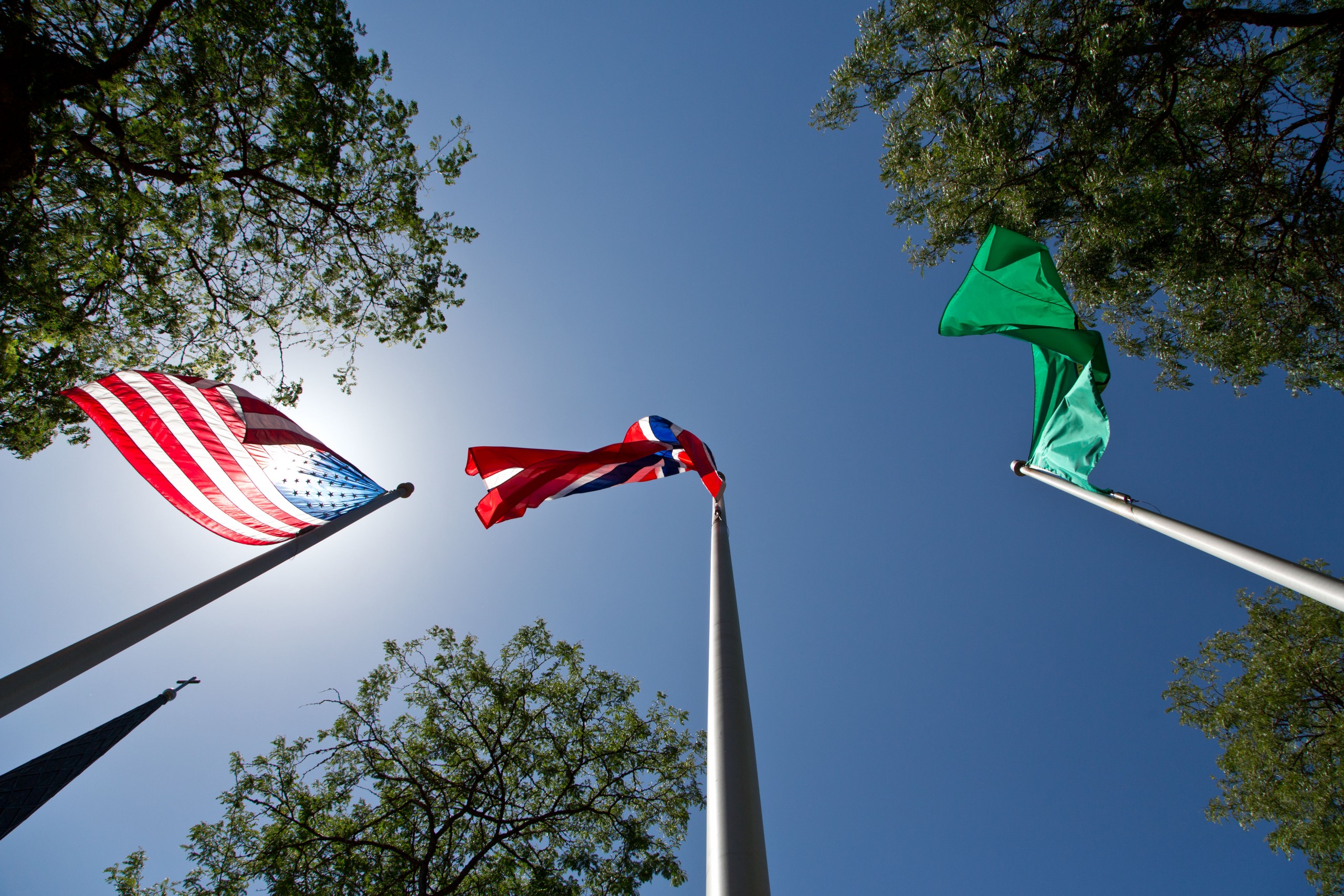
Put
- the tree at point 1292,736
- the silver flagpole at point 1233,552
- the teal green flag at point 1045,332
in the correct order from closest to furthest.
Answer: the silver flagpole at point 1233,552 → the teal green flag at point 1045,332 → the tree at point 1292,736

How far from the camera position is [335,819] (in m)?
11.9

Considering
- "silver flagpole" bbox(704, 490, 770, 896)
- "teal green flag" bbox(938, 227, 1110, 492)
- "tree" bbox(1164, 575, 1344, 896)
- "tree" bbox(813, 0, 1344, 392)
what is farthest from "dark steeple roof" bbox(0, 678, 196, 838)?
"tree" bbox(1164, 575, 1344, 896)

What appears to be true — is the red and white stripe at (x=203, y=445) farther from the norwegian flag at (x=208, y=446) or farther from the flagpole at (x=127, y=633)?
the flagpole at (x=127, y=633)

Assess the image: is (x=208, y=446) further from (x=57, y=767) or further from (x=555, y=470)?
(x=57, y=767)

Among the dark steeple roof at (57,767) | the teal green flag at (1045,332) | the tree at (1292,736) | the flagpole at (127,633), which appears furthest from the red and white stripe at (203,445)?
the tree at (1292,736)

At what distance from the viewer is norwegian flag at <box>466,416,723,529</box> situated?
28.8 feet

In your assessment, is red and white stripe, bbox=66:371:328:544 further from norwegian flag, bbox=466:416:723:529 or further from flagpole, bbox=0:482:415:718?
norwegian flag, bbox=466:416:723:529

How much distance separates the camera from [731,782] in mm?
3730

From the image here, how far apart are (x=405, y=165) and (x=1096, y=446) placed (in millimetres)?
14327

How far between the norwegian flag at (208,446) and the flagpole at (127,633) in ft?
1.93

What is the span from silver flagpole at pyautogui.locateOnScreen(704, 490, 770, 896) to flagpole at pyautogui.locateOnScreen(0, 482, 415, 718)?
5134 millimetres

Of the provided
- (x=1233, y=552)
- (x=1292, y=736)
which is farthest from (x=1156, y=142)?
(x=1292, y=736)

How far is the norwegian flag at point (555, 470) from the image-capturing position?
8.77 metres

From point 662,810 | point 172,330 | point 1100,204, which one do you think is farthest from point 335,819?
point 1100,204
